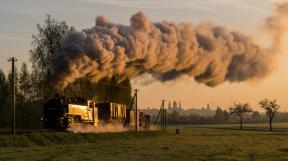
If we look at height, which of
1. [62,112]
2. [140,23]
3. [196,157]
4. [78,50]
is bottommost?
[196,157]

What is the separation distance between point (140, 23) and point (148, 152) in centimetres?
2350

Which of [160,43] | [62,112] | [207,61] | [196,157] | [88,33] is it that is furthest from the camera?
[207,61]

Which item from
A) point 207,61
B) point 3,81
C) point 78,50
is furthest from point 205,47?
point 3,81

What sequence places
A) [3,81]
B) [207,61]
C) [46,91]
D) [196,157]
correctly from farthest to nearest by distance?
[3,81] → [46,91] → [207,61] → [196,157]

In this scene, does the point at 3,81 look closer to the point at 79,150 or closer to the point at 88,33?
the point at 88,33

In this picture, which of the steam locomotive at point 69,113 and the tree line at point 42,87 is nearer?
the steam locomotive at point 69,113

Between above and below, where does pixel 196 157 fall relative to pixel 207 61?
below

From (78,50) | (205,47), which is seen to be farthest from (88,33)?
(205,47)

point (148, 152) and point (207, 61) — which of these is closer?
point (148, 152)

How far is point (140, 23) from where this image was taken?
61281 millimetres

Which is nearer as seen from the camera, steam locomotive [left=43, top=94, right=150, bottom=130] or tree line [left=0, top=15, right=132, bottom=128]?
steam locomotive [left=43, top=94, right=150, bottom=130]

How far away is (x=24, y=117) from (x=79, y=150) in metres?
50.0

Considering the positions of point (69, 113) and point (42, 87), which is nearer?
point (69, 113)

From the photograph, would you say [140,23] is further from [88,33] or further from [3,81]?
[3,81]
